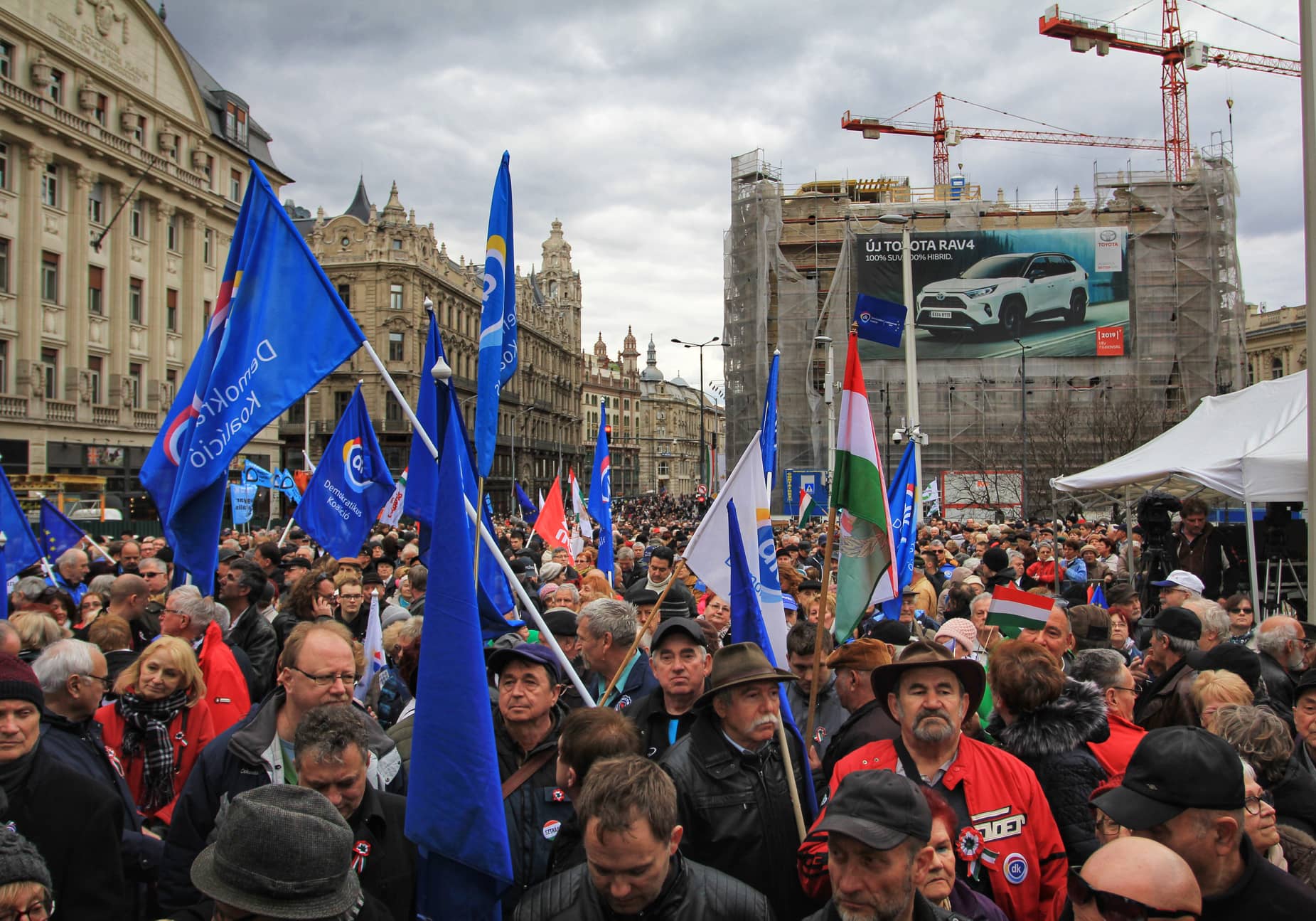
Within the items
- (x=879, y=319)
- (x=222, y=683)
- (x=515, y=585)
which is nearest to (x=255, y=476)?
(x=879, y=319)

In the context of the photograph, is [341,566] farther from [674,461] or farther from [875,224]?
[674,461]

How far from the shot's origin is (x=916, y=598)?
382 inches

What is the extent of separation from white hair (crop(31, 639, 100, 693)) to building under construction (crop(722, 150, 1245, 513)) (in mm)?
A: 39616

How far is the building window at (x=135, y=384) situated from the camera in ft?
112

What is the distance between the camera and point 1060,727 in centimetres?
375

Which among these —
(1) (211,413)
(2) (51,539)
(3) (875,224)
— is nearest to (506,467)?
(3) (875,224)

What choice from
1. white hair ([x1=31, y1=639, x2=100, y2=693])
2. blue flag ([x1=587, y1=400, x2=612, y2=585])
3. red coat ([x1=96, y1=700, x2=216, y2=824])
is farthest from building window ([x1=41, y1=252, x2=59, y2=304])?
white hair ([x1=31, y1=639, x2=100, y2=693])

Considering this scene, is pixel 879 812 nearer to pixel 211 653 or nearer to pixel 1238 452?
pixel 211 653

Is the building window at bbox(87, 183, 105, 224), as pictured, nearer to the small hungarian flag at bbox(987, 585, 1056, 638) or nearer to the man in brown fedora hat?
the small hungarian flag at bbox(987, 585, 1056, 638)

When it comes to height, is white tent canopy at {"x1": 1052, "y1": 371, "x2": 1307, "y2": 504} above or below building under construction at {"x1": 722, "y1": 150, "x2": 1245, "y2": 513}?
below

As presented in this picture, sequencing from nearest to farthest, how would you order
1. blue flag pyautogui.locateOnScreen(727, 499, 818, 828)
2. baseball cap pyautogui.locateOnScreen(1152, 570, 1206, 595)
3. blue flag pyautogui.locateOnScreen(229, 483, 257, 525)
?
blue flag pyautogui.locateOnScreen(727, 499, 818, 828), baseball cap pyautogui.locateOnScreen(1152, 570, 1206, 595), blue flag pyautogui.locateOnScreen(229, 483, 257, 525)

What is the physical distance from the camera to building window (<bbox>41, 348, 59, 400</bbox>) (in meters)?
30.5

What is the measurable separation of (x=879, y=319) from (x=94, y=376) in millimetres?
30581

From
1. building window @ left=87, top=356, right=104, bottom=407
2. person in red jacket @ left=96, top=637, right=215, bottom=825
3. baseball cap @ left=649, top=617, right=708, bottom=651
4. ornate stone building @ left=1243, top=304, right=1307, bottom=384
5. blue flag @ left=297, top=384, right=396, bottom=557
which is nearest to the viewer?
baseball cap @ left=649, top=617, right=708, bottom=651
